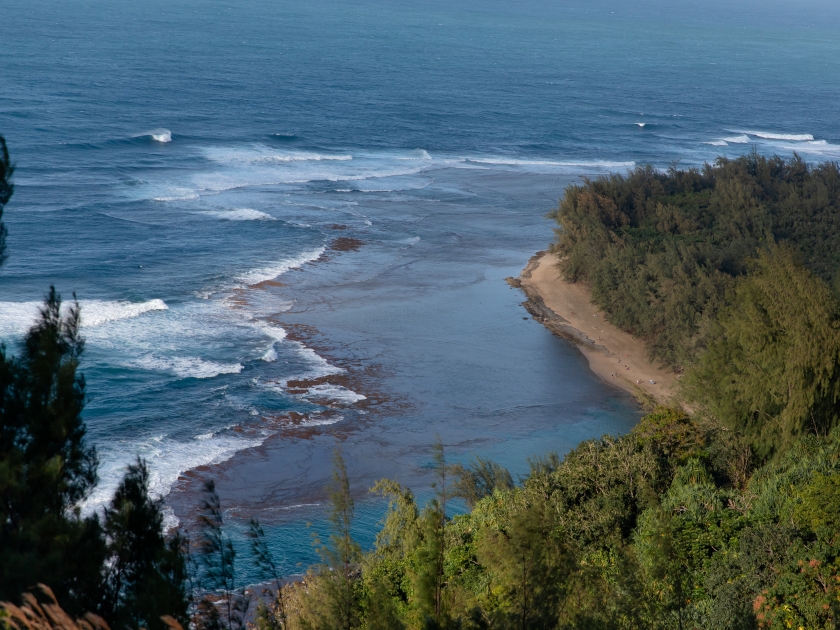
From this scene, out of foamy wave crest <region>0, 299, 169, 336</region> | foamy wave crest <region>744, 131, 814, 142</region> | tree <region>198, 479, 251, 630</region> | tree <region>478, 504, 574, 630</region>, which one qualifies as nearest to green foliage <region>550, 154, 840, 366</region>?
foamy wave crest <region>0, 299, 169, 336</region>

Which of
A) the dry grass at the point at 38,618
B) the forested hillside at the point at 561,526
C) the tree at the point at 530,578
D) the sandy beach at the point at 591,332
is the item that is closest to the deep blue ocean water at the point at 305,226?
the sandy beach at the point at 591,332

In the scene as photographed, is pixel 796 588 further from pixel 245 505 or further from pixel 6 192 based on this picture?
pixel 245 505

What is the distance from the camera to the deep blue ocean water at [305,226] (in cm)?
2453

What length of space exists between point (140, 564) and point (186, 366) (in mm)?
21920

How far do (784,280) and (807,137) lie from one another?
78.5m

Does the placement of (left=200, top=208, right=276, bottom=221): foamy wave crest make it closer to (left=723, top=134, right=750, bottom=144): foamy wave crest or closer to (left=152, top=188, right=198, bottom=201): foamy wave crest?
(left=152, top=188, right=198, bottom=201): foamy wave crest

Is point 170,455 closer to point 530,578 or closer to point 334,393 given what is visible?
point 334,393

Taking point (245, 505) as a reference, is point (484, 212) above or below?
above

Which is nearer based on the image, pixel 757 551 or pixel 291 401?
pixel 757 551

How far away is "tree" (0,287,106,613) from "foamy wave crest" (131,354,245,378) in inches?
791

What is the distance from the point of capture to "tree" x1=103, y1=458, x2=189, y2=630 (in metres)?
5.60

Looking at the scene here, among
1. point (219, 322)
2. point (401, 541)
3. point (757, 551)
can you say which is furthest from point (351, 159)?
point (757, 551)

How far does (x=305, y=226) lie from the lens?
45.3 meters

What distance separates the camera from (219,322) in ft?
103
